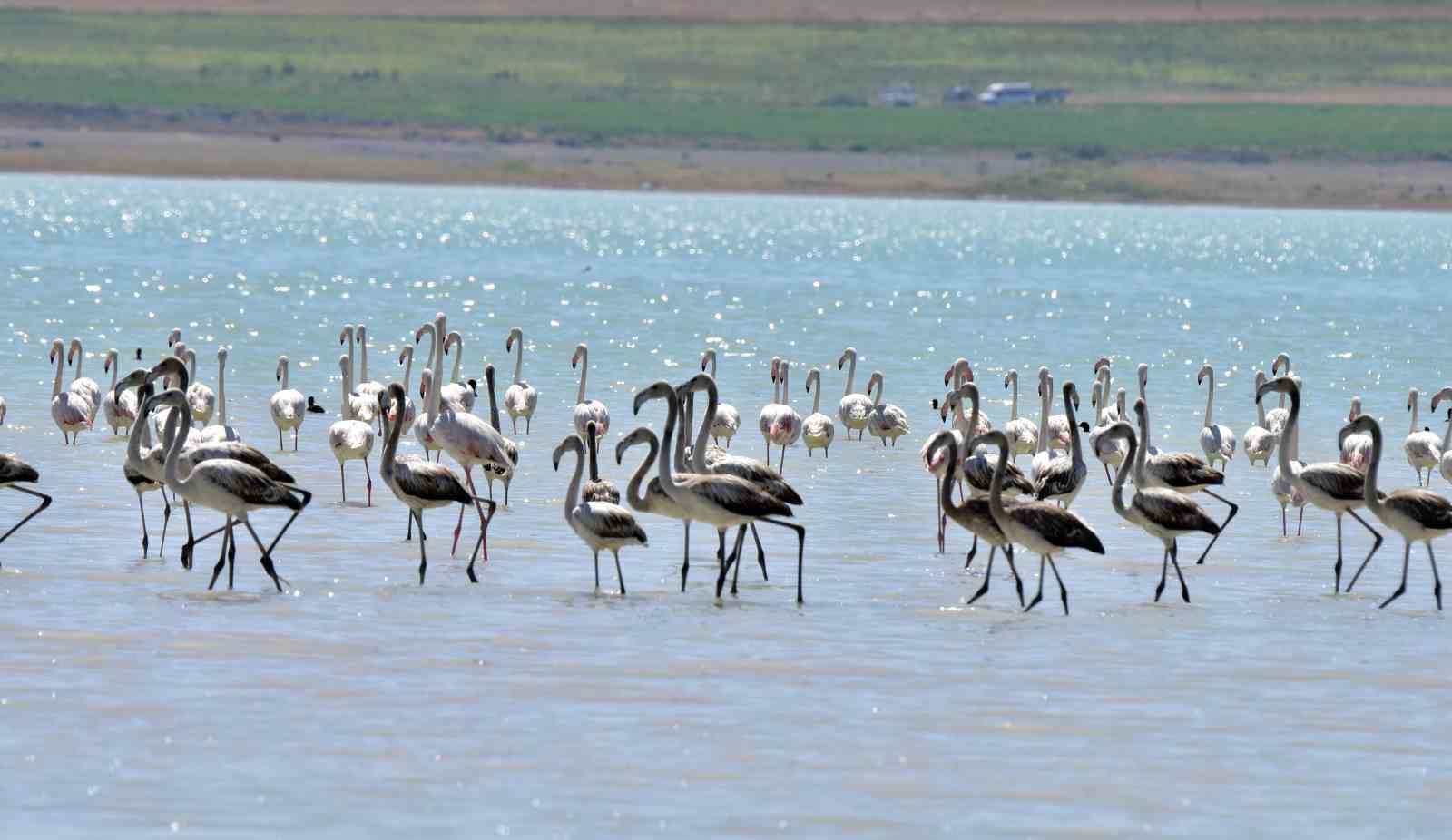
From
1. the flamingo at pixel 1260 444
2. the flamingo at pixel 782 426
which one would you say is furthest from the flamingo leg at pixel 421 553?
the flamingo at pixel 1260 444

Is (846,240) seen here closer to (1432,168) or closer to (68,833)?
(1432,168)

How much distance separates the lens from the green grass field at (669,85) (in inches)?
5866

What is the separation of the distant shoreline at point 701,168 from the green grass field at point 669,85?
4.03m

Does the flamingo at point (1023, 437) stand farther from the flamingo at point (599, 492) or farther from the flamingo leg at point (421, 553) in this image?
the flamingo leg at point (421, 553)

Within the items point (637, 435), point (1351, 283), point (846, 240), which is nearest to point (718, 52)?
point (846, 240)

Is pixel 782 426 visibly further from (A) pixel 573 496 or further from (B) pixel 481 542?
(A) pixel 573 496

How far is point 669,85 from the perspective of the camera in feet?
607

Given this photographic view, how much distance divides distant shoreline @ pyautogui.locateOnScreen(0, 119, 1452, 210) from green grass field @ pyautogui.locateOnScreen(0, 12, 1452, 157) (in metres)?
4.03

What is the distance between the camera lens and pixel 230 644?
13.1 metres

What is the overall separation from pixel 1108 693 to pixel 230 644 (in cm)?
461

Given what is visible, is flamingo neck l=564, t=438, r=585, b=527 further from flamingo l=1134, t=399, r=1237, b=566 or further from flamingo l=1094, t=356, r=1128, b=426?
flamingo l=1094, t=356, r=1128, b=426

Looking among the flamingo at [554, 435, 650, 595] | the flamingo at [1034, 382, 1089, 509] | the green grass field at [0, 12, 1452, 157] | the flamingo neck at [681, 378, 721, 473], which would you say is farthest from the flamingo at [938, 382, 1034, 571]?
the green grass field at [0, 12, 1452, 157]

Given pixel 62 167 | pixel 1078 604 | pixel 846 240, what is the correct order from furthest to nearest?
1. pixel 62 167
2. pixel 846 240
3. pixel 1078 604

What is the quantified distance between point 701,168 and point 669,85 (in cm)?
5158
